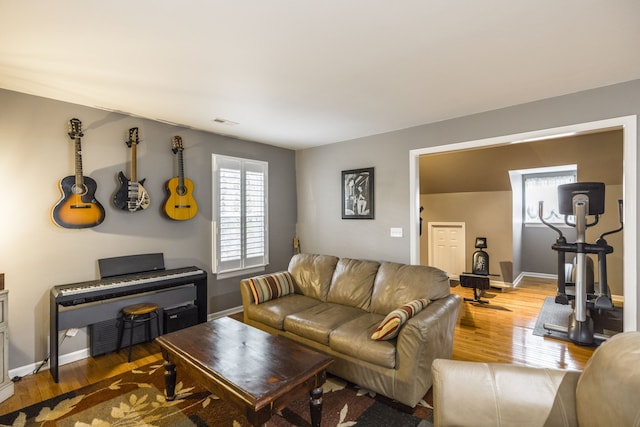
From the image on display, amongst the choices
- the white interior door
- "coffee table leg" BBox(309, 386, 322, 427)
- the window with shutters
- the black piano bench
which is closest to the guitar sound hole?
the black piano bench

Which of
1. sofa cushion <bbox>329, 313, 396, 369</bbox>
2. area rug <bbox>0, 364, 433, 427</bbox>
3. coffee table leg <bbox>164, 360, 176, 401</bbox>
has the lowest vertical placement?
area rug <bbox>0, 364, 433, 427</bbox>

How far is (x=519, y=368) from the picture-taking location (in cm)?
138

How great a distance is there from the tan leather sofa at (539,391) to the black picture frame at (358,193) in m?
2.80

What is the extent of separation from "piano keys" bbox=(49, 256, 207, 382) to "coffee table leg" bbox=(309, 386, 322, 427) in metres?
2.09

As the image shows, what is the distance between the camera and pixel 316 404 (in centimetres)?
182

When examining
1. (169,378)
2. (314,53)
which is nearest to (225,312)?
(169,378)

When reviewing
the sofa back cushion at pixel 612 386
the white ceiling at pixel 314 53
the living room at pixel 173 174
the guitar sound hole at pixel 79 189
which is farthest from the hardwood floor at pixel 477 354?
the white ceiling at pixel 314 53

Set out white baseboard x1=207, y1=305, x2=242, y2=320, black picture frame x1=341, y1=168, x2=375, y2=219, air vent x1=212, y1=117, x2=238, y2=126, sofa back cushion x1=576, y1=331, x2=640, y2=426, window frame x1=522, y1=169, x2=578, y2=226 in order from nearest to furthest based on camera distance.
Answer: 1. sofa back cushion x1=576, y1=331, x2=640, y2=426
2. air vent x1=212, y1=117, x2=238, y2=126
3. white baseboard x1=207, y1=305, x2=242, y2=320
4. black picture frame x1=341, y1=168, x2=375, y2=219
5. window frame x1=522, y1=169, x2=578, y2=226

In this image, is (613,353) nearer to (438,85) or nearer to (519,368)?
(519,368)

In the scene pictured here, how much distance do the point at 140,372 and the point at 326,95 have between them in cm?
306

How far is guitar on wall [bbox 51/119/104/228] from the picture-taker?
9.19ft

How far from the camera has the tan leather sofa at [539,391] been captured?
3.50 ft

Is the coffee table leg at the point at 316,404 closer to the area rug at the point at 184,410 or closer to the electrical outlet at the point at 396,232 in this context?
the area rug at the point at 184,410

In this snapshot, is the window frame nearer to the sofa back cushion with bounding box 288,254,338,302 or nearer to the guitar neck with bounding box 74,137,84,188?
the sofa back cushion with bounding box 288,254,338,302
